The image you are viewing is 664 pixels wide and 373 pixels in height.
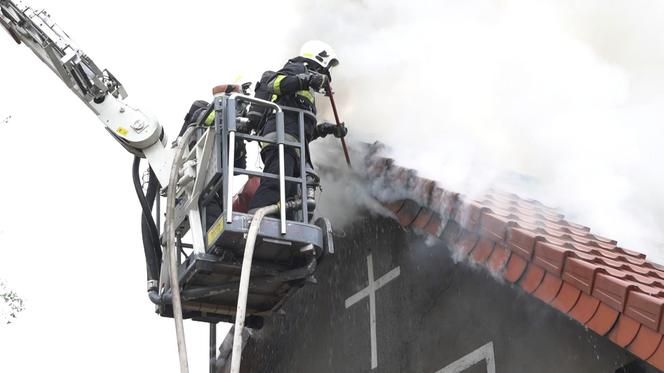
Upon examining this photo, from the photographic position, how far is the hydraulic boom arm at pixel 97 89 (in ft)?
26.7

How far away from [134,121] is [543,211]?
348 cm

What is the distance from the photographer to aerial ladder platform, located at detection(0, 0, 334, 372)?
672cm

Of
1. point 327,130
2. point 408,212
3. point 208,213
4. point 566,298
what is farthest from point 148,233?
point 566,298

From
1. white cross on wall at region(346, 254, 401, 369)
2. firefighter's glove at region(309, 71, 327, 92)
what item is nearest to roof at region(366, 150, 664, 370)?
white cross on wall at region(346, 254, 401, 369)

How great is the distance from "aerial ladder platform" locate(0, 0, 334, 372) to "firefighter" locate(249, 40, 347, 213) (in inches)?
3.7

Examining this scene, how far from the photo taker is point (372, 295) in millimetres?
8039

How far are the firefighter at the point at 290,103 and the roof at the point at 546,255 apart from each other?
2.52ft

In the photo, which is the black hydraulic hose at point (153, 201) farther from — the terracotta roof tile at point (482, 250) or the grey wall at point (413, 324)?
the terracotta roof tile at point (482, 250)

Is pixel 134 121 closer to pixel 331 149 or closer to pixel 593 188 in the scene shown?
pixel 331 149

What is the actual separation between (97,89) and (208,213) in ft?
6.03

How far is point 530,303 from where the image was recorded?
251 inches

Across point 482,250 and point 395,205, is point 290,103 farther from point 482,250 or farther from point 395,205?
point 482,250

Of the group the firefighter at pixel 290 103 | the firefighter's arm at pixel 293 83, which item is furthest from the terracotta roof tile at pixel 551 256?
the firefighter's arm at pixel 293 83

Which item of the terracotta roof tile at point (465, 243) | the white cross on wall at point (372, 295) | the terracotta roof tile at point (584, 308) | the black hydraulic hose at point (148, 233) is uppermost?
the terracotta roof tile at point (584, 308)
